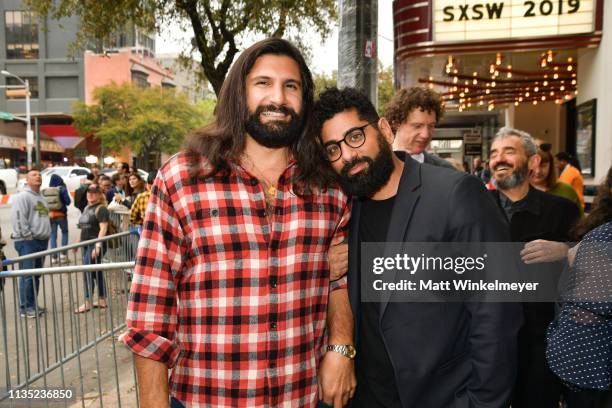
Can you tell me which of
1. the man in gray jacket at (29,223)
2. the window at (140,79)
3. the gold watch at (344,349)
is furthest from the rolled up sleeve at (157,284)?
the window at (140,79)

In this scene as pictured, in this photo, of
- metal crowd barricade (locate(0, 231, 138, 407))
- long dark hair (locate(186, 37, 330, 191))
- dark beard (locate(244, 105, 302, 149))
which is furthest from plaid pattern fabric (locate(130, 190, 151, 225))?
dark beard (locate(244, 105, 302, 149))

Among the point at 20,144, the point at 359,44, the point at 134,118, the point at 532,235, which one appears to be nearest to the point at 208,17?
the point at 359,44

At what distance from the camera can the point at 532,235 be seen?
132 inches

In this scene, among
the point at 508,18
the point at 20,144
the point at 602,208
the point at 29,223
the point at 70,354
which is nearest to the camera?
the point at 602,208

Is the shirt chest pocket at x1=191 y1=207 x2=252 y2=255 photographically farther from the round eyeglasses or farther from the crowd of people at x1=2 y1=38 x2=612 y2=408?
the round eyeglasses

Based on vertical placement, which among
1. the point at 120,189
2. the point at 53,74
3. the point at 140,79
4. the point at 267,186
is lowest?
the point at 120,189

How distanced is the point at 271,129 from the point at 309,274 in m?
0.64

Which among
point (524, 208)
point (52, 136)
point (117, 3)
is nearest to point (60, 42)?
point (52, 136)

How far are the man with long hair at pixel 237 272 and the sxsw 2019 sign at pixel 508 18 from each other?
28.1ft

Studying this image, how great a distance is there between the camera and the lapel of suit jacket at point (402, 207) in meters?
2.29

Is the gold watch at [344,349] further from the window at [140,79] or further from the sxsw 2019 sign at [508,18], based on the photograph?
the window at [140,79]

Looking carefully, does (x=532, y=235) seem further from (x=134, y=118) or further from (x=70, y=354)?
(x=134, y=118)

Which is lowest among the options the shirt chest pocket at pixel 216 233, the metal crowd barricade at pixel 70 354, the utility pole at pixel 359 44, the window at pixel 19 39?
the metal crowd barricade at pixel 70 354

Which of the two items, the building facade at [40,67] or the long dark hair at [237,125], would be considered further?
the building facade at [40,67]
